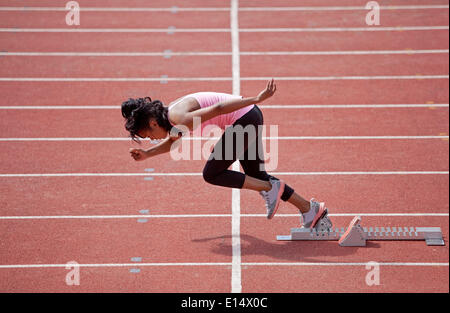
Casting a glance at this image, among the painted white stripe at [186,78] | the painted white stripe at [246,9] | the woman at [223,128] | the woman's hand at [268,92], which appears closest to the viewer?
the woman's hand at [268,92]

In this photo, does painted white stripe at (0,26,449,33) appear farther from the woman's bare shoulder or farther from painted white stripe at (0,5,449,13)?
the woman's bare shoulder

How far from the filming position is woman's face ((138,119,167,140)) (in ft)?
17.2

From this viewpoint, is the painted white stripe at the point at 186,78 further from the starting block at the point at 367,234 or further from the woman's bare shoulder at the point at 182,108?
the woman's bare shoulder at the point at 182,108

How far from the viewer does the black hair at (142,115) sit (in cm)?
523

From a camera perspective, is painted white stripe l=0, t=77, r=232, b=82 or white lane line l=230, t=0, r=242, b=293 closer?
white lane line l=230, t=0, r=242, b=293

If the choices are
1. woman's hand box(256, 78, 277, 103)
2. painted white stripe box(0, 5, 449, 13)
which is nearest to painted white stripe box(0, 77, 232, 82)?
painted white stripe box(0, 5, 449, 13)

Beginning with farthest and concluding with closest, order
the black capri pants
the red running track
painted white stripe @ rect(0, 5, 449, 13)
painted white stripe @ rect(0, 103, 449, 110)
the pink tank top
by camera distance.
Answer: painted white stripe @ rect(0, 5, 449, 13) → painted white stripe @ rect(0, 103, 449, 110) → the red running track → the black capri pants → the pink tank top

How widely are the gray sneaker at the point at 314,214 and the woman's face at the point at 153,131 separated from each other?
1.51 meters

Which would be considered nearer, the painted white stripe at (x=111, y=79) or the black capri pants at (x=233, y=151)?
the black capri pants at (x=233, y=151)

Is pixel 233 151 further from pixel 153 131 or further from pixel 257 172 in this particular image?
pixel 153 131

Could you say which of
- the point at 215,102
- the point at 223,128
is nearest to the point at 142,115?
the point at 215,102

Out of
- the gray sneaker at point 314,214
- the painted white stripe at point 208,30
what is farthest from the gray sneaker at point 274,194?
the painted white stripe at point 208,30

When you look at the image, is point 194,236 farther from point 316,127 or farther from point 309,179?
point 316,127

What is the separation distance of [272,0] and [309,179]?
5424 millimetres
